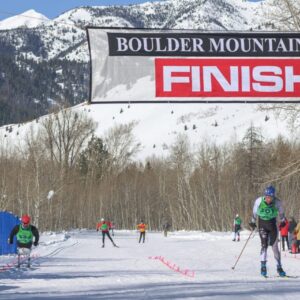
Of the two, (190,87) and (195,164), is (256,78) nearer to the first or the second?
(190,87)

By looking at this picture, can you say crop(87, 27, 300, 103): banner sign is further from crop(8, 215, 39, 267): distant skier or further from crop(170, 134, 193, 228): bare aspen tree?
crop(170, 134, 193, 228): bare aspen tree

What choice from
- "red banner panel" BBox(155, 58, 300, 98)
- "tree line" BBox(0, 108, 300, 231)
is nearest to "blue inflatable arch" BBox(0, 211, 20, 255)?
"red banner panel" BBox(155, 58, 300, 98)

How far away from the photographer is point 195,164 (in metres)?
97.0

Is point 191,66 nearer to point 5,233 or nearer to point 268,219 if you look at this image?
point 268,219

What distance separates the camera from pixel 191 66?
14.2 metres

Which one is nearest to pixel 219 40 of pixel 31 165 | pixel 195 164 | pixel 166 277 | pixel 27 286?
pixel 166 277

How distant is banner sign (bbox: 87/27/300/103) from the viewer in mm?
14148

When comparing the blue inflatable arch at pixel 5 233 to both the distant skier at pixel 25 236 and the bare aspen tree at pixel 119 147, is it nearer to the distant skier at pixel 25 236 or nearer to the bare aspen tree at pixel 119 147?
the distant skier at pixel 25 236

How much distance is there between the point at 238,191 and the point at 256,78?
62305 millimetres

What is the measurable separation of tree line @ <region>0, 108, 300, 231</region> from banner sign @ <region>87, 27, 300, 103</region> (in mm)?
26249

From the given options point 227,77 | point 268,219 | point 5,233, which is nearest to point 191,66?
point 227,77

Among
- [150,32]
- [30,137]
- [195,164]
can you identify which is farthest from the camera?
[195,164]

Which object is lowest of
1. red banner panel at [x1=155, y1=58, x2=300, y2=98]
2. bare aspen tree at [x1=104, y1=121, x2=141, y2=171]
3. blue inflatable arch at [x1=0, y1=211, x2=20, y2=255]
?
blue inflatable arch at [x1=0, y1=211, x2=20, y2=255]

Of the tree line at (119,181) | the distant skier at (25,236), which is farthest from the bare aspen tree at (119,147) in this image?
the distant skier at (25,236)
